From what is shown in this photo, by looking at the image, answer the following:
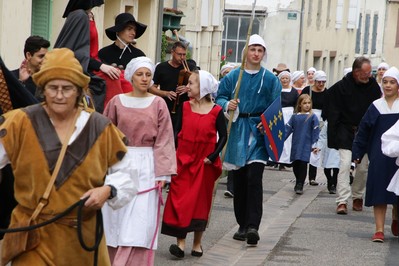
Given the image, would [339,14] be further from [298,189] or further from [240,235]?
[240,235]

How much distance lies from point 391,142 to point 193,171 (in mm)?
1938

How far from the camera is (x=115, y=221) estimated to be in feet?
30.6

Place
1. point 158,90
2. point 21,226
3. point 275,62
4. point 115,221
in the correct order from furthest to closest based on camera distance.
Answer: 1. point 275,62
2. point 158,90
3. point 115,221
4. point 21,226

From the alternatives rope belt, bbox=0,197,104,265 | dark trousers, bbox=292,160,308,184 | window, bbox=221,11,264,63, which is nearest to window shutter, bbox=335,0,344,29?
window, bbox=221,11,264,63

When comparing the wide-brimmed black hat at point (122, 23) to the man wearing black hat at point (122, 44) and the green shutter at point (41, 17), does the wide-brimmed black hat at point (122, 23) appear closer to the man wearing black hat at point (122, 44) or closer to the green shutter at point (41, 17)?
the man wearing black hat at point (122, 44)

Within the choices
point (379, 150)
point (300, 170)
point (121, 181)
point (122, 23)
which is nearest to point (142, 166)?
point (122, 23)

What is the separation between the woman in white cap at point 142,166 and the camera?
923cm

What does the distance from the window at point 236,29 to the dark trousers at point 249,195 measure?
104 feet

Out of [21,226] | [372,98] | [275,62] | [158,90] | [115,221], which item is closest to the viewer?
[21,226]

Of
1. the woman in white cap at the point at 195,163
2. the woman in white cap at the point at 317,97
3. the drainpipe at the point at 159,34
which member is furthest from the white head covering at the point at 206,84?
the drainpipe at the point at 159,34

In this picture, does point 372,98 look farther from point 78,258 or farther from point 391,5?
point 391,5

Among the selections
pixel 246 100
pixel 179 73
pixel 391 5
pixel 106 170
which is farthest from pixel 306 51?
pixel 106 170

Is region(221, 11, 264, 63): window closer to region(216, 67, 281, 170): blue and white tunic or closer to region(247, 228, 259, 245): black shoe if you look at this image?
region(216, 67, 281, 170): blue and white tunic

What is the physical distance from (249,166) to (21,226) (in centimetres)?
565
